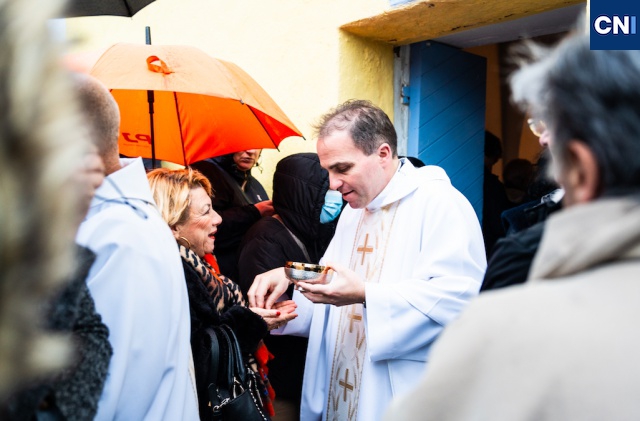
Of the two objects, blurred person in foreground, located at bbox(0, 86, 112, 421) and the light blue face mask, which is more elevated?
blurred person in foreground, located at bbox(0, 86, 112, 421)

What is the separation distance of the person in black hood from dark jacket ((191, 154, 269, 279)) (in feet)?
0.77

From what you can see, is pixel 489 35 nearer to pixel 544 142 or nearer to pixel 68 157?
pixel 544 142

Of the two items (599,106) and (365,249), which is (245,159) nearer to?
(365,249)

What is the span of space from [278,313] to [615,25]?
235 centimetres

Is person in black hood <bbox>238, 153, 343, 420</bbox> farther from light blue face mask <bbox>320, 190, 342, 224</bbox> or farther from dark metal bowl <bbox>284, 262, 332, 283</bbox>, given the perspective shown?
dark metal bowl <bbox>284, 262, 332, 283</bbox>

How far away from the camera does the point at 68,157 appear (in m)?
0.63

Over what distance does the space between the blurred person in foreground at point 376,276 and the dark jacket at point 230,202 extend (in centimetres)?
70

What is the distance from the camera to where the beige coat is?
88 centimetres

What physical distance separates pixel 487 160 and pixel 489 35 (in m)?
1.59

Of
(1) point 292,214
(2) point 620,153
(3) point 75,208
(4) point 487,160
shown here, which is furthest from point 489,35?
(3) point 75,208

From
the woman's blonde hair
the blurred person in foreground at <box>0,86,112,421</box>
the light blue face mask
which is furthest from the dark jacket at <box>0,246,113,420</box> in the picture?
the light blue face mask

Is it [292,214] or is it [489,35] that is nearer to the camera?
[292,214]

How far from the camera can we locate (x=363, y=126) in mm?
3074

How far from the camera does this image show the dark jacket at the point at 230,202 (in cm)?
388
